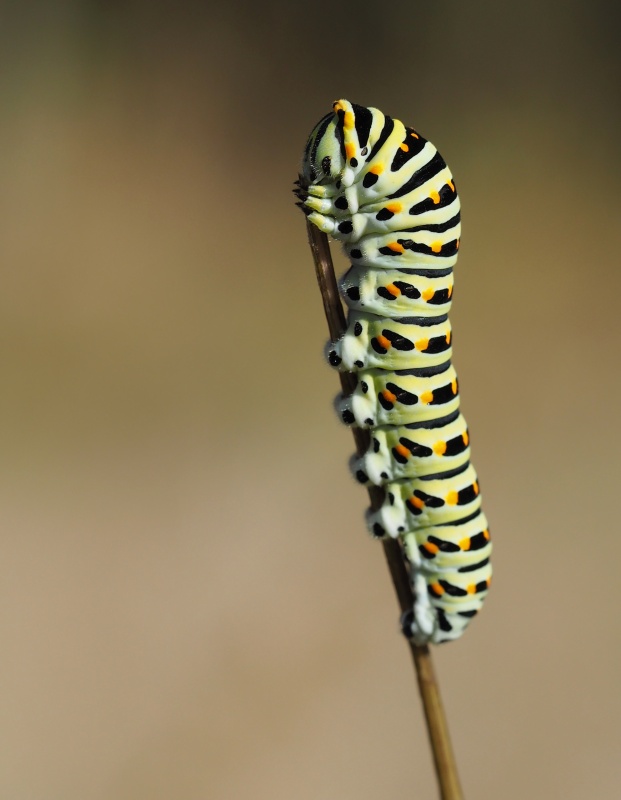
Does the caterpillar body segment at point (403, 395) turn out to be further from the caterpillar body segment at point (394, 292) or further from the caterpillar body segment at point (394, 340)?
the caterpillar body segment at point (394, 292)

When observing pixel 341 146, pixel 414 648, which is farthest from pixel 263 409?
pixel 414 648

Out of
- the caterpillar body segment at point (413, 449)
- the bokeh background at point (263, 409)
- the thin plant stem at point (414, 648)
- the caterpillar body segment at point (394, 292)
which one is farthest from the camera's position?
the bokeh background at point (263, 409)

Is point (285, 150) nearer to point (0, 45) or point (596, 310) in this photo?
point (0, 45)

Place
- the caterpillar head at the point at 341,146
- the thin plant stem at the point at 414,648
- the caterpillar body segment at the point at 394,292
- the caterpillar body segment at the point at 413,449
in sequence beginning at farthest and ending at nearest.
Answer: the caterpillar body segment at the point at 413,449, the caterpillar body segment at the point at 394,292, the caterpillar head at the point at 341,146, the thin plant stem at the point at 414,648

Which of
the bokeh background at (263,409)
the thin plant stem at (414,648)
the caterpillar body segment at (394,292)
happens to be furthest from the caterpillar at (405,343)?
the bokeh background at (263,409)

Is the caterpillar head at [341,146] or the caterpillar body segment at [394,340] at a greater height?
the caterpillar head at [341,146]

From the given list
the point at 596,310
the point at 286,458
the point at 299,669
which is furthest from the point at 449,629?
the point at 596,310

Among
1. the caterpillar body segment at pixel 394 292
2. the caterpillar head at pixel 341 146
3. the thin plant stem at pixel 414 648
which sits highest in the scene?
the caterpillar head at pixel 341 146
